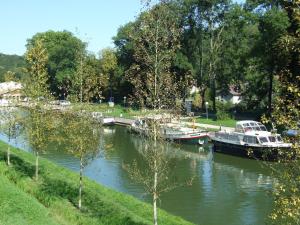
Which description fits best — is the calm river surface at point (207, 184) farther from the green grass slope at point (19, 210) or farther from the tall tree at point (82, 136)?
the green grass slope at point (19, 210)

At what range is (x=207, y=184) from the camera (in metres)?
35.6

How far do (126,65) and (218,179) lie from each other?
66107 millimetres

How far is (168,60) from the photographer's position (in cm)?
1955

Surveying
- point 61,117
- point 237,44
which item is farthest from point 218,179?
point 237,44

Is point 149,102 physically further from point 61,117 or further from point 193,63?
point 193,63

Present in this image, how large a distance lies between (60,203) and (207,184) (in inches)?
575

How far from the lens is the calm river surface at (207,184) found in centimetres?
2780

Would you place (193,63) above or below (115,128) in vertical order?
above

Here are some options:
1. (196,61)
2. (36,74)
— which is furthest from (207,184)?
(196,61)

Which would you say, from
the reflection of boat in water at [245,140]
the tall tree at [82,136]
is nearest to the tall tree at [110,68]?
the reflection of boat in water at [245,140]

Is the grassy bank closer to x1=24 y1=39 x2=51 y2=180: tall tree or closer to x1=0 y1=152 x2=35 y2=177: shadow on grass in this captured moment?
x1=0 y1=152 x2=35 y2=177: shadow on grass

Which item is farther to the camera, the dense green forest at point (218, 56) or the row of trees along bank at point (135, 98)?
the dense green forest at point (218, 56)

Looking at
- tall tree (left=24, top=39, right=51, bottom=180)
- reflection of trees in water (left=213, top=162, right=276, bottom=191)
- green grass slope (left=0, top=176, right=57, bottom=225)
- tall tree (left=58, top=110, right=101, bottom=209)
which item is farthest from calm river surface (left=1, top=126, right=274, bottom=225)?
green grass slope (left=0, top=176, right=57, bottom=225)

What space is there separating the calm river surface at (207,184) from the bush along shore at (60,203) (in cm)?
254
